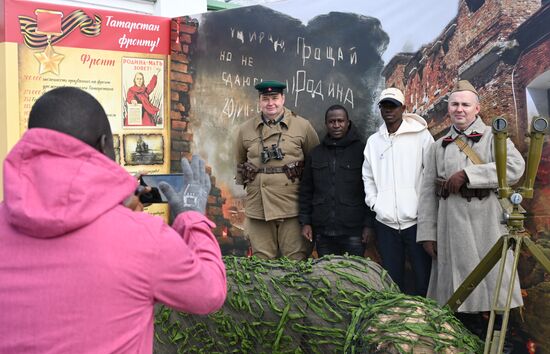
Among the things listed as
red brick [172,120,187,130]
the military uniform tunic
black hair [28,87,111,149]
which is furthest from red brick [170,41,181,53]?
black hair [28,87,111,149]

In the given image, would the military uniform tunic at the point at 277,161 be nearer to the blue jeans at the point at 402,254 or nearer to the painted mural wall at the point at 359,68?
the painted mural wall at the point at 359,68

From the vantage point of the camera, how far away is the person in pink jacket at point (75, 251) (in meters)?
1.29

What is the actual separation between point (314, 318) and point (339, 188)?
1.89 metres

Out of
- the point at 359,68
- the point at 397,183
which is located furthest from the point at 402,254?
the point at 359,68

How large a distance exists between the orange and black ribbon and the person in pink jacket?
3.91 metres

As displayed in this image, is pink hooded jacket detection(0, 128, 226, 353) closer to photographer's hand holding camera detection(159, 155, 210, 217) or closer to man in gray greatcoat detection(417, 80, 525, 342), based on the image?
photographer's hand holding camera detection(159, 155, 210, 217)

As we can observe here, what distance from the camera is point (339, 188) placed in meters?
4.05

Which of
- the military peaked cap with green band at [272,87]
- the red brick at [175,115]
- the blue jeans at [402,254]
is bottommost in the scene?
the blue jeans at [402,254]

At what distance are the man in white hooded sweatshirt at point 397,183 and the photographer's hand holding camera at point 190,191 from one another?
91.3 inches

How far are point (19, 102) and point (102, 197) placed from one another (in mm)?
4006

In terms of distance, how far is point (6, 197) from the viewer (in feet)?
4.35

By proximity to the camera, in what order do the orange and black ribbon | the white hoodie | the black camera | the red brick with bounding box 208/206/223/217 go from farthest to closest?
1. the red brick with bounding box 208/206/223/217
2. the orange and black ribbon
3. the white hoodie
4. the black camera

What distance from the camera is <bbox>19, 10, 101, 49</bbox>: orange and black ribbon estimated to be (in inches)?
192

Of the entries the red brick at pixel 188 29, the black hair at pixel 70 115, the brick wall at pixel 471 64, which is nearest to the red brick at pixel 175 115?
the red brick at pixel 188 29
